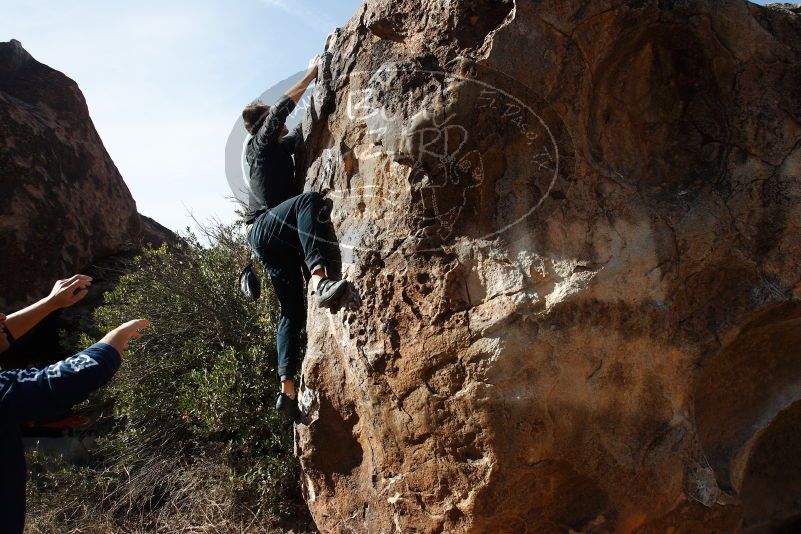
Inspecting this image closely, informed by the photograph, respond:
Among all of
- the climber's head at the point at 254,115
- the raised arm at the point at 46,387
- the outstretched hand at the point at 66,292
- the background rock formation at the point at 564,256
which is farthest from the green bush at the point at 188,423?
the raised arm at the point at 46,387

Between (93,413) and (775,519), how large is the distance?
552 centimetres

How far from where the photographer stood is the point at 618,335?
340 cm

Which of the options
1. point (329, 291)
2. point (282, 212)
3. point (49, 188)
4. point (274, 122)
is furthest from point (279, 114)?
point (49, 188)

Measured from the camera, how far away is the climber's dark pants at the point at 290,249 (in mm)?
3963

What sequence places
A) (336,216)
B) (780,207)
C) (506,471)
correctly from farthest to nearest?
(336,216), (780,207), (506,471)

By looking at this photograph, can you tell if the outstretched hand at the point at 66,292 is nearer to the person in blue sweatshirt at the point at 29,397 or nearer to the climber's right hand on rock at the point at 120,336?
the climber's right hand on rock at the point at 120,336

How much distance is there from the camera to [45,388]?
2412 millimetres

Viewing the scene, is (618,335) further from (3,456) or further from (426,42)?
(3,456)

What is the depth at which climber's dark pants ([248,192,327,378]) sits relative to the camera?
3.96 metres

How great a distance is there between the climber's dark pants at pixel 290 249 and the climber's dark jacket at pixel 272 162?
135 millimetres

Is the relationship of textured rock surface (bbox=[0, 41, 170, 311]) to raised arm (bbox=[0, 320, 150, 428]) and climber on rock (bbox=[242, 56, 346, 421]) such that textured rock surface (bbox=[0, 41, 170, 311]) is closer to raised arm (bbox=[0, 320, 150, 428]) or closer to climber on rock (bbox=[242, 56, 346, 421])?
climber on rock (bbox=[242, 56, 346, 421])

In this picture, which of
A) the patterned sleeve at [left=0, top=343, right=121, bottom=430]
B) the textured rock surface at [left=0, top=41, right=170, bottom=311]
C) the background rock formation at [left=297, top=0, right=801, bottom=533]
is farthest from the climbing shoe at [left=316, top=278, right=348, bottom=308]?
the textured rock surface at [left=0, top=41, right=170, bottom=311]

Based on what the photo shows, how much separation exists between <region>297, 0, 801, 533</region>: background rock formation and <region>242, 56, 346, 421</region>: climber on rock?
399mm

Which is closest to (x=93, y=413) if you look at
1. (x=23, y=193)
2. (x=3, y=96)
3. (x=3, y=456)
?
(x=23, y=193)
